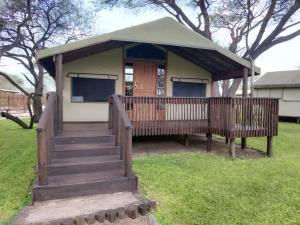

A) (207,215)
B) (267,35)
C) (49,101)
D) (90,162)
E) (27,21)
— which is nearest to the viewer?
(207,215)

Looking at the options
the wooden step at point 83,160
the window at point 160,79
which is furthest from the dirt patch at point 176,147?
the wooden step at point 83,160

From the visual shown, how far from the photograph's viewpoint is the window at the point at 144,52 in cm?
934

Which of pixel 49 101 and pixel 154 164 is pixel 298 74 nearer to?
pixel 154 164

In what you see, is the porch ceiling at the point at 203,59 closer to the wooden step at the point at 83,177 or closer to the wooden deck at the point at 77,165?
the wooden deck at the point at 77,165

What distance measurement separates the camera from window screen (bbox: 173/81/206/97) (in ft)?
32.9

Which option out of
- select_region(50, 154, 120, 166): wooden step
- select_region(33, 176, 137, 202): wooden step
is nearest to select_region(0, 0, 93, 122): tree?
select_region(50, 154, 120, 166): wooden step

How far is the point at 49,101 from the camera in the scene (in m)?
Answer: 5.48

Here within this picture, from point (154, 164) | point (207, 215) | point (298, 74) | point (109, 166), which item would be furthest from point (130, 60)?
point (298, 74)

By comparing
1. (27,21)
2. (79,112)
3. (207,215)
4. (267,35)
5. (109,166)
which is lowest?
(207,215)

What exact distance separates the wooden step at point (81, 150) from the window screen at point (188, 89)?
4.96 meters

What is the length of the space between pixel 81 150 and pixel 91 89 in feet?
→ 13.6

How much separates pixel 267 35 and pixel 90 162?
13.1 meters

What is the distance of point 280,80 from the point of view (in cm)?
1966

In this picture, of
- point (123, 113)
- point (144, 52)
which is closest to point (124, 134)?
point (123, 113)
